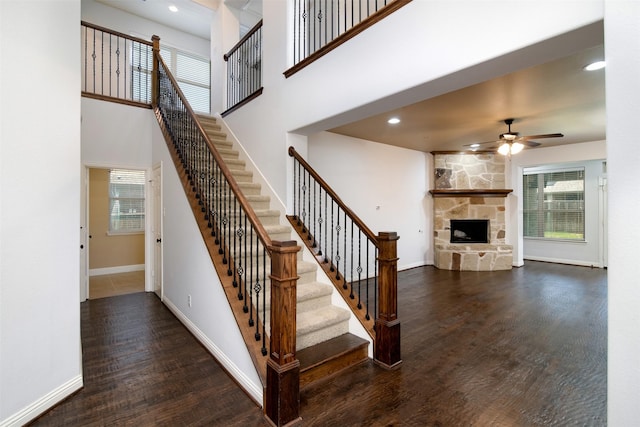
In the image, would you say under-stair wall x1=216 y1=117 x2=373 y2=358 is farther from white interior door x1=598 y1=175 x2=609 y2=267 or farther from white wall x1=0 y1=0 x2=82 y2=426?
white interior door x1=598 y1=175 x2=609 y2=267

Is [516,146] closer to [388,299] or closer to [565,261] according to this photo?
[388,299]

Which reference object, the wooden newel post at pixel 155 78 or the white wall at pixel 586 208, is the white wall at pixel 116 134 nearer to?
the wooden newel post at pixel 155 78

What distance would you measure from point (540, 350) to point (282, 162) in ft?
11.1

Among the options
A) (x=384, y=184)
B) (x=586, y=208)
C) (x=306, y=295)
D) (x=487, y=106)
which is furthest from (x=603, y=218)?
(x=306, y=295)

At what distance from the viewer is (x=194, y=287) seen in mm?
3217

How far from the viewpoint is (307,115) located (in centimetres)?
338

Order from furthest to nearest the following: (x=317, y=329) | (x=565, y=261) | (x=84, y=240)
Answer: (x=565, y=261)
(x=84, y=240)
(x=317, y=329)

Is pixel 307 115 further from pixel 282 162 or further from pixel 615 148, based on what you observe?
pixel 615 148

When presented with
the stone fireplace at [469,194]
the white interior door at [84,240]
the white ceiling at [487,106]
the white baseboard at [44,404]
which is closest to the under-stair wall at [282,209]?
the white ceiling at [487,106]

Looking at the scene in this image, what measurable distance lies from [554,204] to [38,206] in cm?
959

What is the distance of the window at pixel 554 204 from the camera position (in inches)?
284

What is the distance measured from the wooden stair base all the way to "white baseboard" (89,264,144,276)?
5671 mm

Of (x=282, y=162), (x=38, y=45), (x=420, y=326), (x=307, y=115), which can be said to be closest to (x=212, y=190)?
(x=282, y=162)

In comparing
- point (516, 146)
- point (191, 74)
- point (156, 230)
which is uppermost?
point (191, 74)
